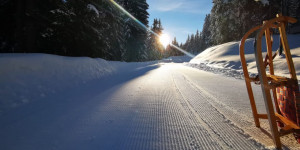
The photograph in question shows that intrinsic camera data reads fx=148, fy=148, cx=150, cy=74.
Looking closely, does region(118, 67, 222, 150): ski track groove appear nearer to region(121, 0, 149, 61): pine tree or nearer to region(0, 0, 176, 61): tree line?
region(0, 0, 176, 61): tree line

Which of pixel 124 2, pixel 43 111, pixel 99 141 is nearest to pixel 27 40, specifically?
pixel 43 111

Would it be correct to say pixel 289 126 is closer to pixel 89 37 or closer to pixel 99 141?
pixel 99 141

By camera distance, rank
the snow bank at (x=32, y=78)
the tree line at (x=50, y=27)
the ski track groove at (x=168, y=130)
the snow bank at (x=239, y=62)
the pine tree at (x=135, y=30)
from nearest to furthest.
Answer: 1. the ski track groove at (x=168, y=130)
2. the snow bank at (x=32, y=78)
3. the tree line at (x=50, y=27)
4. the snow bank at (x=239, y=62)
5. the pine tree at (x=135, y=30)

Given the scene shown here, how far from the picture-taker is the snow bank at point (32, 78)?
10.6 ft

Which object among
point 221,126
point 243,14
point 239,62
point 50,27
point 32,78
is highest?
point 243,14

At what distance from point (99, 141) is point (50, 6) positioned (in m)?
7.76

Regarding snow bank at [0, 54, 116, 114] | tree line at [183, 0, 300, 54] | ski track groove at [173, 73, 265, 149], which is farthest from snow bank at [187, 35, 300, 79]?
snow bank at [0, 54, 116, 114]

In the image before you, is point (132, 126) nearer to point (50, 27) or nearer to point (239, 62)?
point (50, 27)

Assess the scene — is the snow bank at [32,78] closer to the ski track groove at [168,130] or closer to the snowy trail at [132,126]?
the snowy trail at [132,126]

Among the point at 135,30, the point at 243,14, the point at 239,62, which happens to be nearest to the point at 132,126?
the point at 239,62

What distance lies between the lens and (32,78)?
12.9 feet

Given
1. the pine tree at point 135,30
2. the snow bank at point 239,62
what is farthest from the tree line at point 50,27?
the pine tree at point 135,30

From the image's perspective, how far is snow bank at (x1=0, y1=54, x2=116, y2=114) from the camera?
323 centimetres

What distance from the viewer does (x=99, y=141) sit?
1.82 metres
